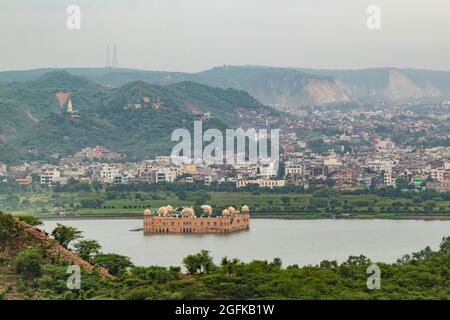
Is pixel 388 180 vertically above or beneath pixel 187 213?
above

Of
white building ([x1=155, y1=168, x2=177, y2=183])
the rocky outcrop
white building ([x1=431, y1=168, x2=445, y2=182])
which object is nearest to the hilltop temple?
white building ([x1=155, y1=168, x2=177, y2=183])

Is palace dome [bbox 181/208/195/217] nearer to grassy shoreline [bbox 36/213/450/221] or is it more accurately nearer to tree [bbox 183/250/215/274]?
grassy shoreline [bbox 36/213/450/221]

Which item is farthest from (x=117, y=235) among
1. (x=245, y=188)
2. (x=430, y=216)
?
(x=245, y=188)

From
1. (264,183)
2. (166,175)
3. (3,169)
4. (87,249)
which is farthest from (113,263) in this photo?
(3,169)

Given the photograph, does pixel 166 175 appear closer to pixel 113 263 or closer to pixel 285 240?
pixel 285 240

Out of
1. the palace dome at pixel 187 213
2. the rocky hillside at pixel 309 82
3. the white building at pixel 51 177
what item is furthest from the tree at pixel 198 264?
the rocky hillside at pixel 309 82

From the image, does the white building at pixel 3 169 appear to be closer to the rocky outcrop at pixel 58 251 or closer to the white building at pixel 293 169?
the white building at pixel 293 169
